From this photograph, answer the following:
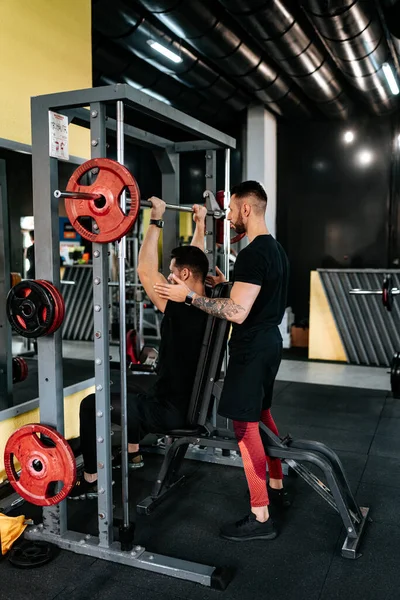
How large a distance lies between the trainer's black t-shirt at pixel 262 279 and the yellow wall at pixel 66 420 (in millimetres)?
1273

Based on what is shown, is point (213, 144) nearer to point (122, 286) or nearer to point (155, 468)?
point (122, 286)

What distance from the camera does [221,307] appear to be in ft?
6.75

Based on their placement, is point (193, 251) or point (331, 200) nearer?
point (193, 251)

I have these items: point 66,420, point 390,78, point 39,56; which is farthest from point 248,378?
point 390,78

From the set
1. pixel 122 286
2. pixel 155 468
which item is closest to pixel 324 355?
pixel 155 468

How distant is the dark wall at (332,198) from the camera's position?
6.79m

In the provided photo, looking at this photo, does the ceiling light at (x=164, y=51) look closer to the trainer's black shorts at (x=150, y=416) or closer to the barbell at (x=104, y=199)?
the barbell at (x=104, y=199)

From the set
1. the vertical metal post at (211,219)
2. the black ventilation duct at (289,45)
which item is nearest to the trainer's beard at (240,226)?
the vertical metal post at (211,219)

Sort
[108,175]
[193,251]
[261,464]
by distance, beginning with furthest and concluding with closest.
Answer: [193,251] < [261,464] < [108,175]

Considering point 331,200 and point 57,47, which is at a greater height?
point 57,47

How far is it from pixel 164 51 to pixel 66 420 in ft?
10.2

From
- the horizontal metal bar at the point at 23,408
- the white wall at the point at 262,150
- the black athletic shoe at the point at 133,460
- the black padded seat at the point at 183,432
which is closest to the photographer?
the black padded seat at the point at 183,432

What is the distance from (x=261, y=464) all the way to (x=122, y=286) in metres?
0.92

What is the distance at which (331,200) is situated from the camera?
7023 mm
